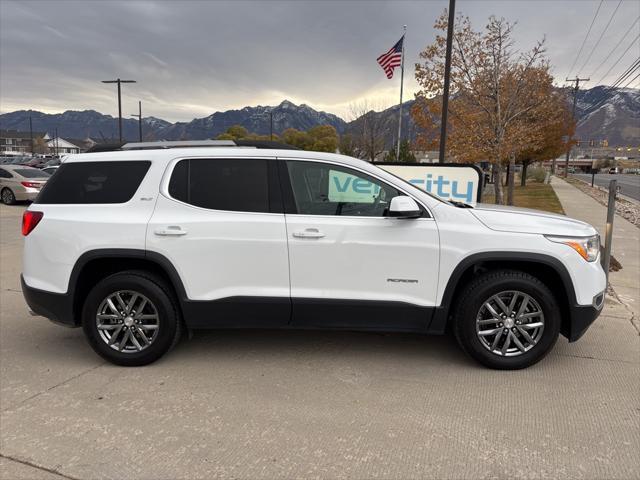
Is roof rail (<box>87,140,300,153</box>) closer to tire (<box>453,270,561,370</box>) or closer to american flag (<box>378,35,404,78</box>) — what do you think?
tire (<box>453,270,561,370</box>)

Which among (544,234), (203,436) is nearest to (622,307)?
(544,234)

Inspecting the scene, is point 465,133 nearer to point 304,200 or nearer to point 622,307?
point 622,307

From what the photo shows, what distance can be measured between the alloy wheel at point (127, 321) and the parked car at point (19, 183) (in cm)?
1517

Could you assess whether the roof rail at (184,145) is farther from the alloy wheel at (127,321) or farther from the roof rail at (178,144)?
the alloy wheel at (127,321)

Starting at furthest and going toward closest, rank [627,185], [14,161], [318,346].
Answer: [14,161] → [627,185] → [318,346]

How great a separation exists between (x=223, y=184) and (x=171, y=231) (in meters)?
0.56

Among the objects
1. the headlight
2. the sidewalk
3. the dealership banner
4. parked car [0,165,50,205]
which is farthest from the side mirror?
parked car [0,165,50,205]

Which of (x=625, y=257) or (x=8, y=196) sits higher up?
(x=8, y=196)

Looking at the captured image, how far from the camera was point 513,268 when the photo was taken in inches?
148

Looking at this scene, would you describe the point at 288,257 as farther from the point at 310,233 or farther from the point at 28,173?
the point at 28,173

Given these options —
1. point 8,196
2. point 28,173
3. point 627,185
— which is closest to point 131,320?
point 28,173

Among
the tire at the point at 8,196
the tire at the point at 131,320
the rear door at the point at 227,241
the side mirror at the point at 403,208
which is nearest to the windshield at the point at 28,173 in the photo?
the tire at the point at 8,196

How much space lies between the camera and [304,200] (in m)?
3.78

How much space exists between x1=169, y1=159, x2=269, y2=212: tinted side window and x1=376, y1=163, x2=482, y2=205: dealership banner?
4.03 meters
